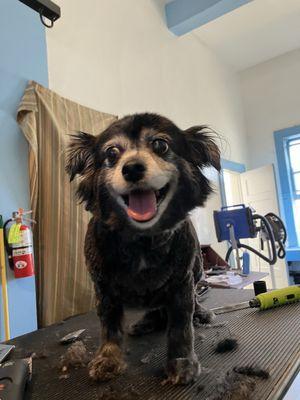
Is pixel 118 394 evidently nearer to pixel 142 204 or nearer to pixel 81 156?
pixel 142 204

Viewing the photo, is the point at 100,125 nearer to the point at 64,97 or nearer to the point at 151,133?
the point at 64,97

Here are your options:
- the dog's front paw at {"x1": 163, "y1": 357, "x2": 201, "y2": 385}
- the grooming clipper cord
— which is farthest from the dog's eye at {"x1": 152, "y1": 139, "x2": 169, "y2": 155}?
the grooming clipper cord

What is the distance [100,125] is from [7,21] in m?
0.62

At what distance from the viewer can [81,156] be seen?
2.45 feet

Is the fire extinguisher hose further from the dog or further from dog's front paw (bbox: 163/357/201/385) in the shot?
dog's front paw (bbox: 163/357/201/385)

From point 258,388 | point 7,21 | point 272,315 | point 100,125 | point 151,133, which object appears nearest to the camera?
point 258,388

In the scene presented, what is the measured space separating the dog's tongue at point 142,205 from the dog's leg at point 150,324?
1.15 feet

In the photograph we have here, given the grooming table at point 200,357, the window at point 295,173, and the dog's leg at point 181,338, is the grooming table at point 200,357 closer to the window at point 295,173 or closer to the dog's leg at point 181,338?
the dog's leg at point 181,338

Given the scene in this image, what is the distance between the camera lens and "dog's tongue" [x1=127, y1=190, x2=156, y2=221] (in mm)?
613

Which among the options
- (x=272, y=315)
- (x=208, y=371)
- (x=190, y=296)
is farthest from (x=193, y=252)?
(x=272, y=315)

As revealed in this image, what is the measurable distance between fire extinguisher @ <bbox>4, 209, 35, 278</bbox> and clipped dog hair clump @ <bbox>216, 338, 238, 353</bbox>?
77cm

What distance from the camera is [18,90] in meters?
1.31

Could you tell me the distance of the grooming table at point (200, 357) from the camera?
532 millimetres

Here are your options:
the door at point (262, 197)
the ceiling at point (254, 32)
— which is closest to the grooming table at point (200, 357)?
the ceiling at point (254, 32)
